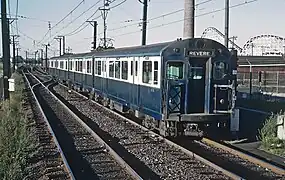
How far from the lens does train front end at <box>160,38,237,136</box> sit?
13.2 metres

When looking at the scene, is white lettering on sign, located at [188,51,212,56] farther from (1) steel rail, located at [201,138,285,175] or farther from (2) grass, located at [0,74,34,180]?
(2) grass, located at [0,74,34,180]

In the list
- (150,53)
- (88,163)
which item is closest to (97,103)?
(150,53)

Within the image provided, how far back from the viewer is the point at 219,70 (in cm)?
1366

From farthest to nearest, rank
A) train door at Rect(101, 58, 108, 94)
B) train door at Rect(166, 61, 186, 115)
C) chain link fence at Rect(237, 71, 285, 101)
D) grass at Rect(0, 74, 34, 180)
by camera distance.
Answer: chain link fence at Rect(237, 71, 285, 101) < train door at Rect(101, 58, 108, 94) < train door at Rect(166, 61, 186, 115) < grass at Rect(0, 74, 34, 180)

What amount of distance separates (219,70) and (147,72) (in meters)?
2.47

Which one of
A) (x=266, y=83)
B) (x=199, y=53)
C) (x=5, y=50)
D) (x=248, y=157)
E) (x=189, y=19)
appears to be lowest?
(x=248, y=157)

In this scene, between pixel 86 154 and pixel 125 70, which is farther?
pixel 125 70

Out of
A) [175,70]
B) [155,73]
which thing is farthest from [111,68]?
[175,70]

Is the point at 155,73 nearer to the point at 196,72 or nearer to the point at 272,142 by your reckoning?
the point at 196,72

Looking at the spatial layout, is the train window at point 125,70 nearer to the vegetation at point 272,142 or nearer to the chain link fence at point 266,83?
the vegetation at point 272,142

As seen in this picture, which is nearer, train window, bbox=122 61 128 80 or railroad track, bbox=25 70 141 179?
railroad track, bbox=25 70 141 179

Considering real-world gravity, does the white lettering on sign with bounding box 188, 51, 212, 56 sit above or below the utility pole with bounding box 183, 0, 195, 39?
below

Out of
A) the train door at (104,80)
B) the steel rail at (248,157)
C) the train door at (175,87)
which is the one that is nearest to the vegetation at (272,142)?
the steel rail at (248,157)

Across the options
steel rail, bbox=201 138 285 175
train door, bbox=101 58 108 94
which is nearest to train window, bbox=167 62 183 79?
steel rail, bbox=201 138 285 175
